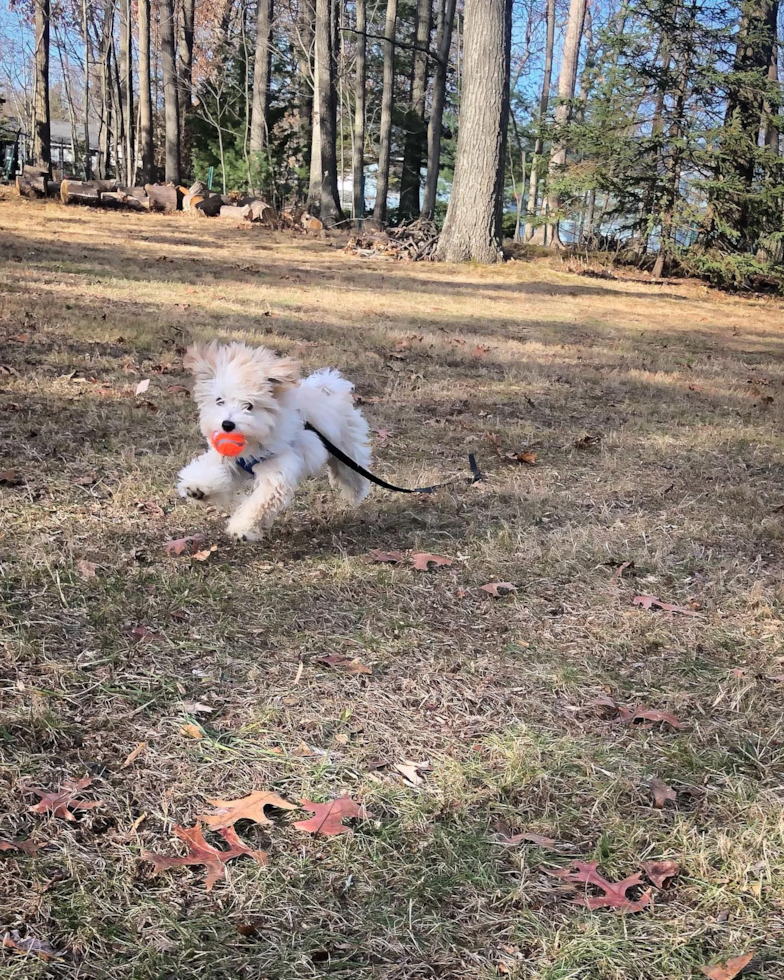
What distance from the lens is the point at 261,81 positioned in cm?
2548

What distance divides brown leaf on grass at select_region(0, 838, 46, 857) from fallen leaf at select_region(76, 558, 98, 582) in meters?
1.44

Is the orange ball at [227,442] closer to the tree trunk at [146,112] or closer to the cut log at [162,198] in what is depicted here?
the cut log at [162,198]

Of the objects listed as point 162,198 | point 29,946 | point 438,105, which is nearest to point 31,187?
point 162,198

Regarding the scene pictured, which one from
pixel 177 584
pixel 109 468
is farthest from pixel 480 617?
pixel 109 468

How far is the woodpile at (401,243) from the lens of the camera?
18.0 metres

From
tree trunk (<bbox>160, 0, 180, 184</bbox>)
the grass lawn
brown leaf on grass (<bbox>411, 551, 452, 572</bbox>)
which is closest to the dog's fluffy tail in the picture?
the grass lawn

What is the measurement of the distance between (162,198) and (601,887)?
23.2m

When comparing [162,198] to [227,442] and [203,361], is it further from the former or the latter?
[227,442]

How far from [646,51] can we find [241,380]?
18776 millimetres

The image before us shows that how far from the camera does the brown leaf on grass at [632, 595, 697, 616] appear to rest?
356 cm

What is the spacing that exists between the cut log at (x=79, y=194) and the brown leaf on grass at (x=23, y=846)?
21911 mm

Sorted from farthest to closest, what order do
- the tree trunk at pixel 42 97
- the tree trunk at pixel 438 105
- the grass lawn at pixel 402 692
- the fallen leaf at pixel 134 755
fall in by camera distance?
the tree trunk at pixel 438 105
the tree trunk at pixel 42 97
the fallen leaf at pixel 134 755
the grass lawn at pixel 402 692

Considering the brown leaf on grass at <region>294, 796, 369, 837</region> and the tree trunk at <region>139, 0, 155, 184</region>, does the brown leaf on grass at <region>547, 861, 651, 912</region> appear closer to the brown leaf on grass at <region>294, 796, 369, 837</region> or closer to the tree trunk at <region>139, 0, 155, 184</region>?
the brown leaf on grass at <region>294, 796, 369, 837</region>

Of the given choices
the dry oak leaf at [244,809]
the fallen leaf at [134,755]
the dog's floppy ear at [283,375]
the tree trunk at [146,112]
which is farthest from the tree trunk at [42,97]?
the dry oak leaf at [244,809]
